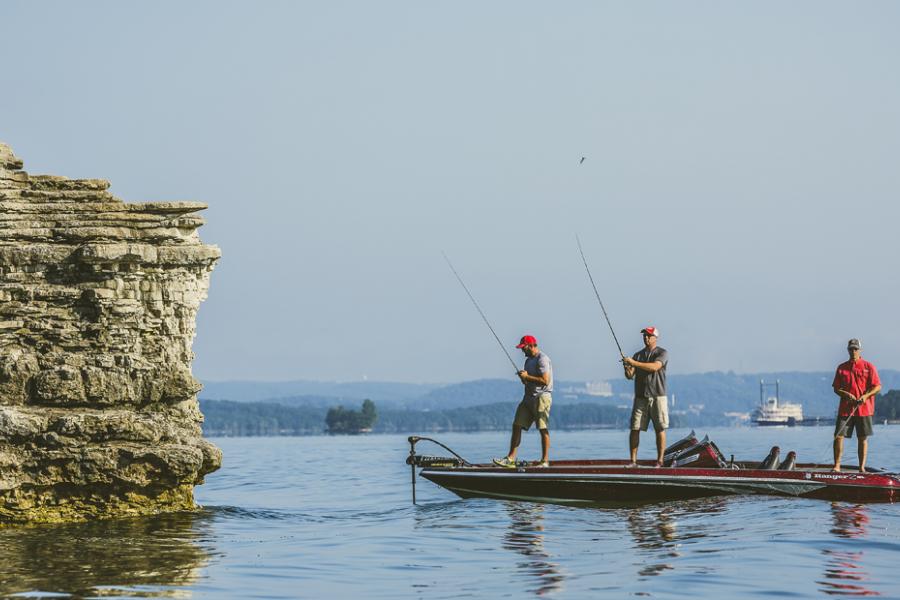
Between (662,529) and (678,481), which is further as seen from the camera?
(678,481)

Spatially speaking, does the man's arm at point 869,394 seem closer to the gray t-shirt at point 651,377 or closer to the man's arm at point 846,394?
the man's arm at point 846,394

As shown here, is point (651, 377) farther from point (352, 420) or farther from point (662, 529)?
point (352, 420)

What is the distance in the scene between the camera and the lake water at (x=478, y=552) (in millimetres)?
12266

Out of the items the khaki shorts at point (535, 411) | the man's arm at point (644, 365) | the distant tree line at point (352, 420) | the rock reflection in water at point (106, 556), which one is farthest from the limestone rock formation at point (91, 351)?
the distant tree line at point (352, 420)

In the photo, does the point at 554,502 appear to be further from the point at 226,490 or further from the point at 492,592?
the point at 226,490

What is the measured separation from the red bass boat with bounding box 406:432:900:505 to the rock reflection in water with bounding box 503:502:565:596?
1.43ft

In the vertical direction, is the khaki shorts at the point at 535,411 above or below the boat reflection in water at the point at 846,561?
above

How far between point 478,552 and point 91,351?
238 inches

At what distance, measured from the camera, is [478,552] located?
14820 mm

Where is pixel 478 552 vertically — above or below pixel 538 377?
below

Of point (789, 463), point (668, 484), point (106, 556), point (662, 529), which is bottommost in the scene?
point (106, 556)

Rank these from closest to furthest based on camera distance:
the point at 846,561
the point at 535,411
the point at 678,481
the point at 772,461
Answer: the point at 846,561, the point at 678,481, the point at 772,461, the point at 535,411

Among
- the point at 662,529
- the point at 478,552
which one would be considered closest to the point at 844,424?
the point at 662,529

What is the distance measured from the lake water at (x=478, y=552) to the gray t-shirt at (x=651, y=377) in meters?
1.68
